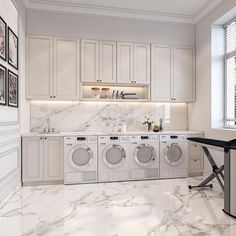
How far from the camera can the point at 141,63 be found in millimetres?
4738

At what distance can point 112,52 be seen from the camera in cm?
461

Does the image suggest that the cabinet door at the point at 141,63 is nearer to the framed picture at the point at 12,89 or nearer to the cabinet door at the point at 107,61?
the cabinet door at the point at 107,61

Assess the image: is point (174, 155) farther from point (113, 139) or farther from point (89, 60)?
point (89, 60)

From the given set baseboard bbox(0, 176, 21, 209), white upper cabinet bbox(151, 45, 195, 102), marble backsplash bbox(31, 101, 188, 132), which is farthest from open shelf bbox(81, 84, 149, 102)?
baseboard bbox(0, 176, 21, 209)

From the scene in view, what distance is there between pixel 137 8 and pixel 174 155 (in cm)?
303

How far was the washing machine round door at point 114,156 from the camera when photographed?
424 cm

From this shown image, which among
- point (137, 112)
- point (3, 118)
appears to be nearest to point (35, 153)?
point (3, 118)

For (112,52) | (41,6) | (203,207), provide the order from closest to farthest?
1. (203,207)
2. (41,6)
3. (112,52)

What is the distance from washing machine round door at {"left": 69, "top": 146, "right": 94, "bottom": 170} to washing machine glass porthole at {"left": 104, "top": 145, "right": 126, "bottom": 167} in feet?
1.01

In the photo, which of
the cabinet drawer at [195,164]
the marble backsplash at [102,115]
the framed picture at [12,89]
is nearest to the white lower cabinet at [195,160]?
the cabinet drawer at [195,164]

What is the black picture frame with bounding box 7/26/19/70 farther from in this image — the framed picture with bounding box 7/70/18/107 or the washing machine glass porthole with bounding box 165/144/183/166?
the washing machine glass porthole with bounding box 165/144/183/166

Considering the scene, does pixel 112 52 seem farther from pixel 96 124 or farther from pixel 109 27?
pixel 96 124

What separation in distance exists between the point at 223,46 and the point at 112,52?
2.20 m

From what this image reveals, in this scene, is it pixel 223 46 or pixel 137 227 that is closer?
pixel 137 227
